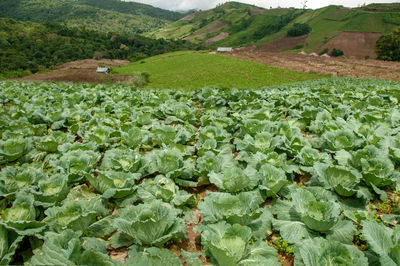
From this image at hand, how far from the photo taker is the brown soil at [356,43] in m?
76.3

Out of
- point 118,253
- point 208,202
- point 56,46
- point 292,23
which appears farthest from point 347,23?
point 56,46

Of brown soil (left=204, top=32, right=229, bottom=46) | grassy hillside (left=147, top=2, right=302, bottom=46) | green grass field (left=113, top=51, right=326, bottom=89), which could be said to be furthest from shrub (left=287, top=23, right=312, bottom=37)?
green grass field (left=113, top=51, right=326, bottom=89)

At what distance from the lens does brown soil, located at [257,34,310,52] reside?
103 m

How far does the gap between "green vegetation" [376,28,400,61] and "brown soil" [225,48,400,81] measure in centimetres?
2141

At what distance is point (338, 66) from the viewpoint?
4319cm

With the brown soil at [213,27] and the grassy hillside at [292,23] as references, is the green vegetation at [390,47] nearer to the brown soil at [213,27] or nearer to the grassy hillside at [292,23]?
the grassy hillside at [292,23]

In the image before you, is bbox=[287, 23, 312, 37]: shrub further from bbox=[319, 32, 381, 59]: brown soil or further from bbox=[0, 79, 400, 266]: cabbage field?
bbox=[0, 79, 400, 266]: cabbage field

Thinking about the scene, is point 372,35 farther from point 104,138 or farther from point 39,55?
point 39,55

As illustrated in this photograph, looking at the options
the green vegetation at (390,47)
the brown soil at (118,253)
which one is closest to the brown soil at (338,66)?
the green vegetation at (390,47)

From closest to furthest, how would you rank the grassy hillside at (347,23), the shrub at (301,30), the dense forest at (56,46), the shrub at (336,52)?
the shrub at (336,52)
the dense forest at (56,46)
the grassy hillside at (347,23)
the shrub at (301,30)

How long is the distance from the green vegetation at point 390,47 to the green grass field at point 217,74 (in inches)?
1505

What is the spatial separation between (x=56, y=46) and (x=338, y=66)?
112763mm

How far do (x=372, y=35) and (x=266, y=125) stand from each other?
348 ft

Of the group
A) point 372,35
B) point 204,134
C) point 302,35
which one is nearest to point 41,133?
point 204,134
